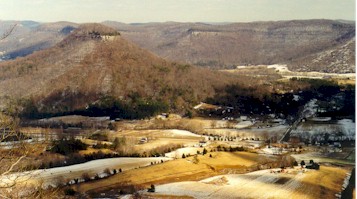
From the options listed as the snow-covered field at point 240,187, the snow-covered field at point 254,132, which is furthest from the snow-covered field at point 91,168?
the snow-covered field at point 254,132

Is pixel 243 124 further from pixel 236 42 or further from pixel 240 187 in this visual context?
pixel 236 42

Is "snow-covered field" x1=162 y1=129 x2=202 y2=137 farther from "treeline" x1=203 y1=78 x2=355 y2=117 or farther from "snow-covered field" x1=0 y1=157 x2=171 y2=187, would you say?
"snow-covered field" x1=0 y1=157 x2=171 y2=187

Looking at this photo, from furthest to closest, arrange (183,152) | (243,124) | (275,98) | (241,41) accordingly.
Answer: (241,41) → (275,98) → (243,124) → (183,152)

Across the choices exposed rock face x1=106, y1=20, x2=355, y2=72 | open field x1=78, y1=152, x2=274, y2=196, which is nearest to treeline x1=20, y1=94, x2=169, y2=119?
open field x1=78, y1=152, x2=274, y2=196

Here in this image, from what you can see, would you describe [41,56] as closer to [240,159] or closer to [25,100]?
[25,100]

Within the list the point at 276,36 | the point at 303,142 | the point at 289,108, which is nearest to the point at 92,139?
the point at 303,142

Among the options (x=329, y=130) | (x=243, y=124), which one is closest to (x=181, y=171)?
(x=329, y=130)
